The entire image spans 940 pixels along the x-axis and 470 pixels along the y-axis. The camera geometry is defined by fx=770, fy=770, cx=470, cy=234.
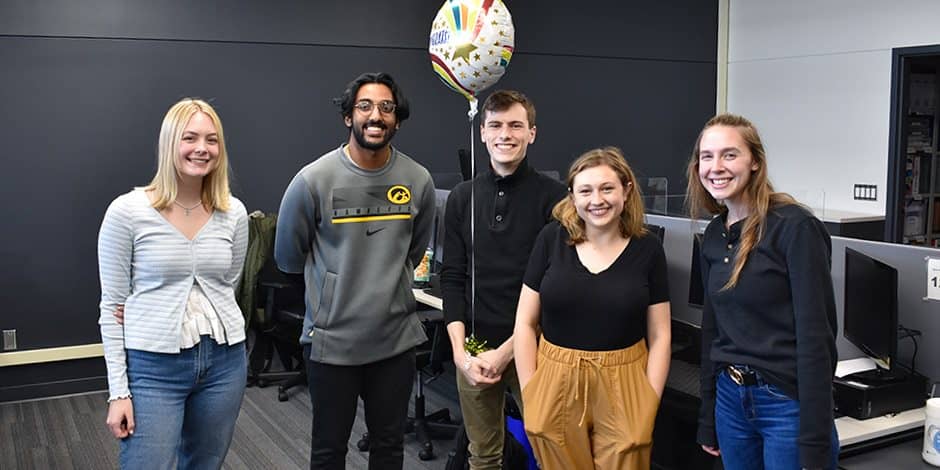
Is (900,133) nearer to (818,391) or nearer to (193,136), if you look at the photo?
(818,391)

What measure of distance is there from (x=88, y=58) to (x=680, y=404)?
380 centimetres

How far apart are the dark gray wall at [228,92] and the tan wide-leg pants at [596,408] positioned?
3.43 metres

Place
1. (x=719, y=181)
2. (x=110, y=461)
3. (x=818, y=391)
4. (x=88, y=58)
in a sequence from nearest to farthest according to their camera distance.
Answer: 1. (x=818, y=391)
2. (x=719, y=181)
3. (x=110, y=461)
4. (x=88, y=58)

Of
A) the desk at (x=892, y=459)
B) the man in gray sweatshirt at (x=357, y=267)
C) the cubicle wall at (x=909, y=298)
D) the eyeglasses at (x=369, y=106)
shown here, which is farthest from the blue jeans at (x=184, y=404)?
the desk at (x=892, y=459)

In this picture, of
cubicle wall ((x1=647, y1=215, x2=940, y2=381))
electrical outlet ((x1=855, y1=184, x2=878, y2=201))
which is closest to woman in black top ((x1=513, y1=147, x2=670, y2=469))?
cubicle wall ((x1=647, y1=215, x2=940, y2=381))

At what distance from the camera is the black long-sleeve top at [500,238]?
2330 millimetres

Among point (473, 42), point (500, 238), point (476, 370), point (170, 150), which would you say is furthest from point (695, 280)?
point (170, 150)

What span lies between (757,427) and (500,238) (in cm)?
92

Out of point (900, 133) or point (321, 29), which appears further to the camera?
point (900, 133)

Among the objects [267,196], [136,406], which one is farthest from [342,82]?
[136,406]

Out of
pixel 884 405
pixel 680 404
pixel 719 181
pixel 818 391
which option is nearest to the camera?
pixel 818 391

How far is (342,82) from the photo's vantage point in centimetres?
523

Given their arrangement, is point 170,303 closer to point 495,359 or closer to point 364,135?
point 364,135

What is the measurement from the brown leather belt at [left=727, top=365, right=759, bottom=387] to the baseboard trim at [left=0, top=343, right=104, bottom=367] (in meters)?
3.98
